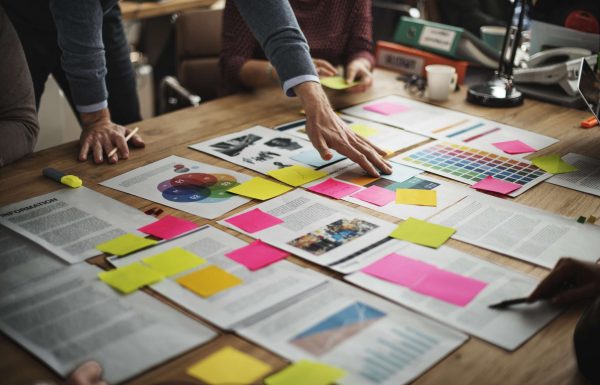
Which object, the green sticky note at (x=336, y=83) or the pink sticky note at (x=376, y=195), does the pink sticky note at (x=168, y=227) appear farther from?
the green sticky note at (x=336, y=83)

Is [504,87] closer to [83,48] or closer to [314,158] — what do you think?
[314,158]

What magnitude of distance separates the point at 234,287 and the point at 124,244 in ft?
0.88

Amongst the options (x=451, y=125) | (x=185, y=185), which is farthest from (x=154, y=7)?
(x=185, y=185)

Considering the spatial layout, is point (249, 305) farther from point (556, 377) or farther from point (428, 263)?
point (556, 377)

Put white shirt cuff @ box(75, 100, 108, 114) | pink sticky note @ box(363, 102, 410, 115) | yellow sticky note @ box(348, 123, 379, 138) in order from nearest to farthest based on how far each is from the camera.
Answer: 1. white shirt cuff @ box(75, 100, 108, 114)
2. yellow sticky note @ box(348, 123, 379, 138)
3. pink sticky note @ box(363, 102, 410, 115)

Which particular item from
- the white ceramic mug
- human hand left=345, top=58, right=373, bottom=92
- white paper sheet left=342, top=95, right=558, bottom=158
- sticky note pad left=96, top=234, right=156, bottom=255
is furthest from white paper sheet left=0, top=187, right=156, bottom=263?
the white ceramic mug

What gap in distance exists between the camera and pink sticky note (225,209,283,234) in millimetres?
1394

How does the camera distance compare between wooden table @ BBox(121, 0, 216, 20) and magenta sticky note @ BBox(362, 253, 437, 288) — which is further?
wooden table @ BBox(121, 0, 216, 20)

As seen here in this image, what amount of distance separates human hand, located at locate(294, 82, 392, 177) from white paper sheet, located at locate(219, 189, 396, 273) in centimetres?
20

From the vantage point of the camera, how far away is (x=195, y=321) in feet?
3.58

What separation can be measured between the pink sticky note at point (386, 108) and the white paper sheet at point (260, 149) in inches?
13.9

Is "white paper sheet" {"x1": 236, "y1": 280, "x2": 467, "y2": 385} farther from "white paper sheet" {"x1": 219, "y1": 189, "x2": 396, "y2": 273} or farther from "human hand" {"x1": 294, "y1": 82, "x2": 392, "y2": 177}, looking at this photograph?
"human hand" {"x1": 294, "y1": 82, "x2": 392, "y2": 177}

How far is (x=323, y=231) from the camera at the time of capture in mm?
1376

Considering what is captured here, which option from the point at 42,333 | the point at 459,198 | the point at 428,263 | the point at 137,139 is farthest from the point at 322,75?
the point at 42,333
